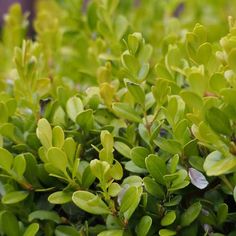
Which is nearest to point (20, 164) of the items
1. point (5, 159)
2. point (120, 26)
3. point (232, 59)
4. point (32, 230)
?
point (5, 159)

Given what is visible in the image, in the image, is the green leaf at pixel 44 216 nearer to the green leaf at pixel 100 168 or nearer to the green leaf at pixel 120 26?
the green leaf at pixel 100 168

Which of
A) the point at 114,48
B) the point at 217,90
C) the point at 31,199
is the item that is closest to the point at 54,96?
the point at 114,48

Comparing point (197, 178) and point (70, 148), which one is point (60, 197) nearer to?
point (70, 148)

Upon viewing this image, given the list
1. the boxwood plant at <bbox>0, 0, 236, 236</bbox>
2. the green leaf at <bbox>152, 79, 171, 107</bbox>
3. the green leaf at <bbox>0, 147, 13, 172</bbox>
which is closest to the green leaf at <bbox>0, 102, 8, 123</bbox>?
the boxwood plant at <bbox>0, 0, 236, 236</bbox>

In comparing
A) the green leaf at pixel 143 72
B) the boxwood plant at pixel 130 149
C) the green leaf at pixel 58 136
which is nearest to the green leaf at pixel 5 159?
the boxwood plant at pixel 130 149

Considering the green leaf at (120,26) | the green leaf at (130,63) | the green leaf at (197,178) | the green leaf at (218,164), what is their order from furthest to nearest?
the green leaf at (120,26)
the green leaf at (130,63)
the green leaf at (197,178)
the green leaf at (218,164)

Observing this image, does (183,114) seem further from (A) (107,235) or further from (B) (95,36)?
(B) (95,36)

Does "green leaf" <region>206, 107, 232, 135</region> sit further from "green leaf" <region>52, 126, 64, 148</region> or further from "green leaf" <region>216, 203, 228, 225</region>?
"green leaf" <region>52, 126, 64, 148</region>
